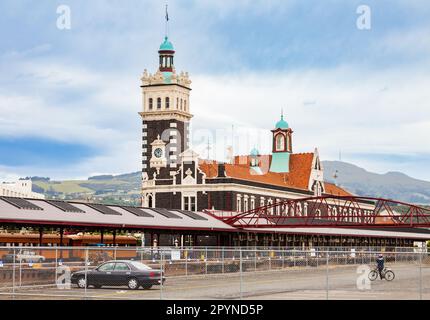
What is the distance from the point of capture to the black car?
128ft

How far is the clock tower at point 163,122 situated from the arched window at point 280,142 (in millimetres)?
30984

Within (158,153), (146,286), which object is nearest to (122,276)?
(146,286)

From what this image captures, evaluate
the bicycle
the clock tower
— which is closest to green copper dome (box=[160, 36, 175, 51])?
the clock tower

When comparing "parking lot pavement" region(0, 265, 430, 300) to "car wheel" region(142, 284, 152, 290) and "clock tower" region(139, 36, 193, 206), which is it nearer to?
"car wheel" region(142, 284, 152, 290)

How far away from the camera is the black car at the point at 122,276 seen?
39094 mm

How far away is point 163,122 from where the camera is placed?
134500 millimetres

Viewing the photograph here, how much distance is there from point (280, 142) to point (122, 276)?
417 ft

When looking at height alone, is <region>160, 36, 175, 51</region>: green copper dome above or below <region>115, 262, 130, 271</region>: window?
above

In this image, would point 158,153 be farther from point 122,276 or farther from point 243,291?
point 243,291

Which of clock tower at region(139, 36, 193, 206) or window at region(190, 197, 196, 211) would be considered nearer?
window at region(190, 197, 196, 211)

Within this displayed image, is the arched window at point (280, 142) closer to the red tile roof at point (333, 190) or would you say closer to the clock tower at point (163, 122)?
the red tile roof at point (333, 190)

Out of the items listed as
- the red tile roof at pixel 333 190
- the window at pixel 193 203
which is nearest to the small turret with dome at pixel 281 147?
the red tile roof at pixel 333 190

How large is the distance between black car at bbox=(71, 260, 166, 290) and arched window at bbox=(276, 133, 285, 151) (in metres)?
124
